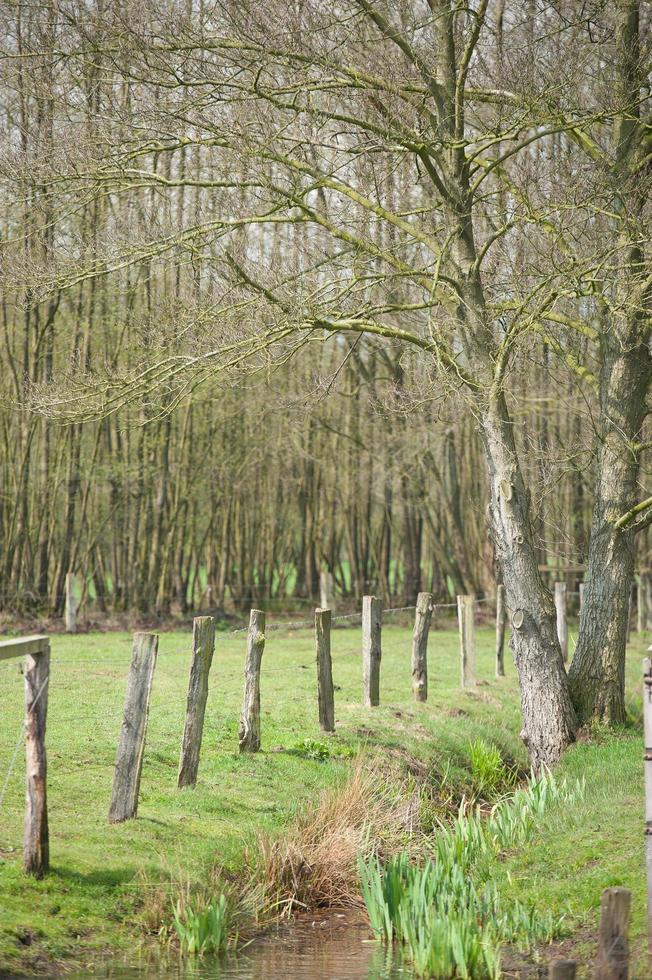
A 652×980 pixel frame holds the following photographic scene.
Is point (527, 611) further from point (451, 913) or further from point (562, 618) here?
point (562, 618)

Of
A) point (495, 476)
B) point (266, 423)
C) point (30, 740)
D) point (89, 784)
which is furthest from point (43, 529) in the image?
point (30, 740)

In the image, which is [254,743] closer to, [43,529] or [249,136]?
[249,136]

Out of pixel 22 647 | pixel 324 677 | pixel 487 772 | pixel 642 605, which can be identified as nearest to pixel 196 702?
pixel 324 677

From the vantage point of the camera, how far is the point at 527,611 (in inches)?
456

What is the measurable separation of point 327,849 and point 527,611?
14.5 ft

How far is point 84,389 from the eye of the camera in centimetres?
1158

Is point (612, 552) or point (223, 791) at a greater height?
point (612, 552)

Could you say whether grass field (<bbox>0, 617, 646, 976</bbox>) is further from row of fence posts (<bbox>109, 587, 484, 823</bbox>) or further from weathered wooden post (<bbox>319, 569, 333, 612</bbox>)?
weathered wooden post (<bbox>319, 569, 333, 612</bbox>)

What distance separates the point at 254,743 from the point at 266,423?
15850 mm

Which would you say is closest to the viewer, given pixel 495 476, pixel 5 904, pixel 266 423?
pixel 5 904

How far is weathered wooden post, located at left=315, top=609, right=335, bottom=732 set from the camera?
10.9 meters

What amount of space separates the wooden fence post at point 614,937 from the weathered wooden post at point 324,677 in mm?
6197

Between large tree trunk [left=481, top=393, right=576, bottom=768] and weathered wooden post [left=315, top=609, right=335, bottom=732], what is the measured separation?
1.94 metres

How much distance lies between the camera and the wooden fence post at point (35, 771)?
6.36 meters
